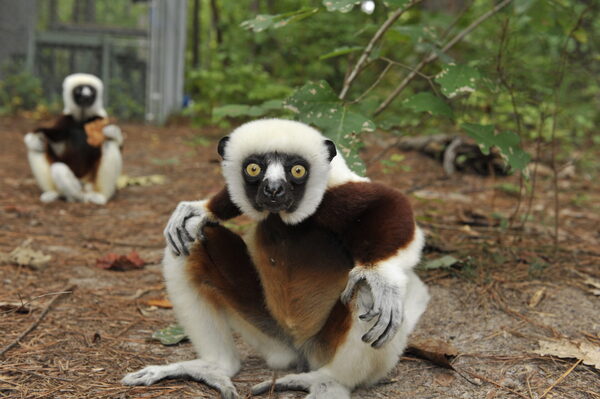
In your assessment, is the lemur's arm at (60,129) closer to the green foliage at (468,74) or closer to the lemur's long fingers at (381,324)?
the green foliage at (468,74)

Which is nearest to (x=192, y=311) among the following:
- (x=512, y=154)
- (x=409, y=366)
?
(x=409, y=366)

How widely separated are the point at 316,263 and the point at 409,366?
0.81 m

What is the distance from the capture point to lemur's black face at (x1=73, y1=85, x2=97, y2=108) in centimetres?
767

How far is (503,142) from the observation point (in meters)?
3.72

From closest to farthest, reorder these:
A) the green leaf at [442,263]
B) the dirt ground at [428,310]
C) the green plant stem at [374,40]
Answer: the dirt ground at [428,310], the green plant stem at [374,40], the green leaf at [442,263]

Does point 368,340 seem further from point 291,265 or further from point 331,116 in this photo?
point 331,116

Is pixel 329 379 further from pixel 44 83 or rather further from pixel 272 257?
pixel 44 83

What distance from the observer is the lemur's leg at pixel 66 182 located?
7.29 meters

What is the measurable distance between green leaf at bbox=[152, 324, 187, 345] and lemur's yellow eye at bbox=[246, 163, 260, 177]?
3.96 feet

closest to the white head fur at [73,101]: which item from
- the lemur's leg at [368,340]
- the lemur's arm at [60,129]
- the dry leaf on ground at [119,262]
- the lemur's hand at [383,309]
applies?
the lemur's arm at [60,129]

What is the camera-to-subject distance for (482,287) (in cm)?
392

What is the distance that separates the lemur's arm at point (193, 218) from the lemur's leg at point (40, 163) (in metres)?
5.20

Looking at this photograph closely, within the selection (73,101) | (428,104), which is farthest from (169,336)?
(73,101)

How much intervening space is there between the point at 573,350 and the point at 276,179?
6.20ft
